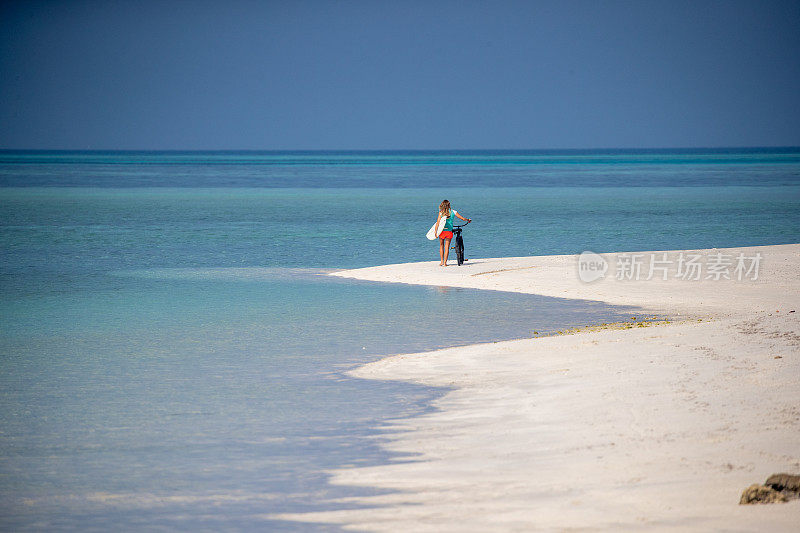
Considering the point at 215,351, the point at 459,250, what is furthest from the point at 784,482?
the point at 459,250

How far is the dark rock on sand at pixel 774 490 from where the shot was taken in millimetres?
5906

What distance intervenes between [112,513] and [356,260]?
1837 centimetres

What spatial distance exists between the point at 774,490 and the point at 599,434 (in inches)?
74.2

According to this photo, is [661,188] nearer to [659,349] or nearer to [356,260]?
[356,260]

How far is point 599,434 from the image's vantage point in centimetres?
770

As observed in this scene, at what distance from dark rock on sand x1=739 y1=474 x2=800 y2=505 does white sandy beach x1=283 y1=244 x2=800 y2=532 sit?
110 millimetres

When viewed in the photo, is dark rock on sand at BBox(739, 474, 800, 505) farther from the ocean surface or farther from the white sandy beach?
the ocean surface

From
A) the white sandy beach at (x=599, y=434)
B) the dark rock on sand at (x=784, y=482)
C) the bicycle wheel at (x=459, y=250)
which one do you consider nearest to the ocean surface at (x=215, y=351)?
the white sandy beach at (x=599, y=434)

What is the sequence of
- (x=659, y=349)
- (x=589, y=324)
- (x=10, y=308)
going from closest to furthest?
Answer: (x=659, y=349) → (x=589, y=324) → (x=10, y=308)

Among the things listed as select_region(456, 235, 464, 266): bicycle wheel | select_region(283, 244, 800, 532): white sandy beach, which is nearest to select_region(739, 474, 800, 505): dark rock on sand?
select_region(283, 244, 800, 532): white sandy beach

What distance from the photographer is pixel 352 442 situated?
8070mm

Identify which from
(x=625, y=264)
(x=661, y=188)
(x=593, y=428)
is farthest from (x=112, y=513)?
(x=661, y=188)

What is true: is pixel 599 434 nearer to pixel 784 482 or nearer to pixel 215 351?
pixel 784 482

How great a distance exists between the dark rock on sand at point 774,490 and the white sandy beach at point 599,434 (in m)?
0.11
